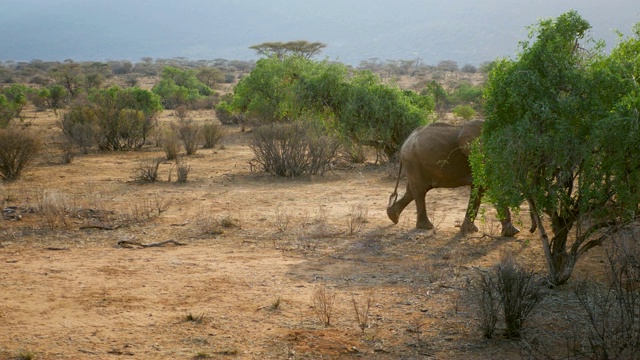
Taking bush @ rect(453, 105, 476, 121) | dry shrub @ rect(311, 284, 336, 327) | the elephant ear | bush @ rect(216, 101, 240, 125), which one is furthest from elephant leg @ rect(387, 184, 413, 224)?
bush @ rect(216, 101, 240, 125)

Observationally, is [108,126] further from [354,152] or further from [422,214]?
[422,214]

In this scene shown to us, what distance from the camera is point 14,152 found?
1455cm

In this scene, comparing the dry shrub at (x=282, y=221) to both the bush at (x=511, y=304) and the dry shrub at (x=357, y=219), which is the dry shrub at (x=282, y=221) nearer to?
the dry shrub at (x=357, y=219)

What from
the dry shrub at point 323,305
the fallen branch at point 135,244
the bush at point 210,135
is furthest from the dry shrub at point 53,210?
the bush at point 210,135

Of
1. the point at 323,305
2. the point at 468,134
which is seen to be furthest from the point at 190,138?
the point at 323,305

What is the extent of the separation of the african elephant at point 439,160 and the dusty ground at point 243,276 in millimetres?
424

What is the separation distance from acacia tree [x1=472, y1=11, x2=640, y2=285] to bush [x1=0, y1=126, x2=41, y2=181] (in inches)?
429

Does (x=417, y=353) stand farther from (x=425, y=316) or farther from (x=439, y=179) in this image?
(x=439, y=179)

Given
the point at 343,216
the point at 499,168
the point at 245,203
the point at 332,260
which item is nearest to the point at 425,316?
the point at 499,168

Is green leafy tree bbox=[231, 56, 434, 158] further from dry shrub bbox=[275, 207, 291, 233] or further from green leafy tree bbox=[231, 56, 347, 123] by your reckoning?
dry shrub bbox=[275, 207, 291, 233]

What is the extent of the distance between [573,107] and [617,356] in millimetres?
2587

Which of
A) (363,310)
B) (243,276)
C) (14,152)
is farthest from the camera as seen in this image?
(14,152)

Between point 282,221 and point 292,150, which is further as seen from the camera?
point 292,150

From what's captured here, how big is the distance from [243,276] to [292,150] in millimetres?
8072
